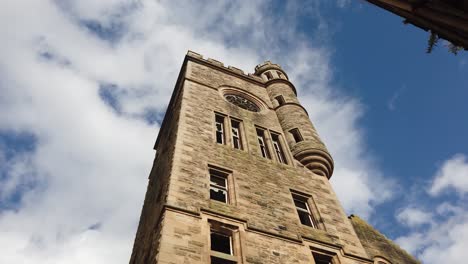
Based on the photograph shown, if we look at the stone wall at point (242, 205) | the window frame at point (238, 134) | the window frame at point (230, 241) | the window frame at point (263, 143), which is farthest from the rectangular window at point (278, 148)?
the window frame at point (230, 241)

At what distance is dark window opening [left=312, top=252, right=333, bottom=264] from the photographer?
1089 cm

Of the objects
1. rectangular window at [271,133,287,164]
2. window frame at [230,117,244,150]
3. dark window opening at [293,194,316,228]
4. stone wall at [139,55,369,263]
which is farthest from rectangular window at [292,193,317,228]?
window frame at [230,117,244,150]

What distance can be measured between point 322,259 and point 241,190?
123 inches

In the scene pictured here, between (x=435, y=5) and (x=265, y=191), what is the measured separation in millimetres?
8511

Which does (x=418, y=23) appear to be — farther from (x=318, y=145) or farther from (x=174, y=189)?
(x=318, y=145)

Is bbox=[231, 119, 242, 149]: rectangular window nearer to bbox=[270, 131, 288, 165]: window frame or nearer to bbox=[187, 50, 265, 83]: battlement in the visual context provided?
bbox=[270, 131, 288, 165]: window frame

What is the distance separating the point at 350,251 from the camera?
37.5ft

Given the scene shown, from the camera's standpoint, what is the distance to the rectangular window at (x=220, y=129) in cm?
1559

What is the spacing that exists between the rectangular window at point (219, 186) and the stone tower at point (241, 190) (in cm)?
3

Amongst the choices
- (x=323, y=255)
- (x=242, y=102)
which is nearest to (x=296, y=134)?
(x=242, y=102)

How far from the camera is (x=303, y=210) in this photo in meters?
13.1

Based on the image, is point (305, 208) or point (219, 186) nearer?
point (219, 186)

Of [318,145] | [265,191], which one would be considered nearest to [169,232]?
[265,191]

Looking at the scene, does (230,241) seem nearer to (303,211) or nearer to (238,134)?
(303,211)
